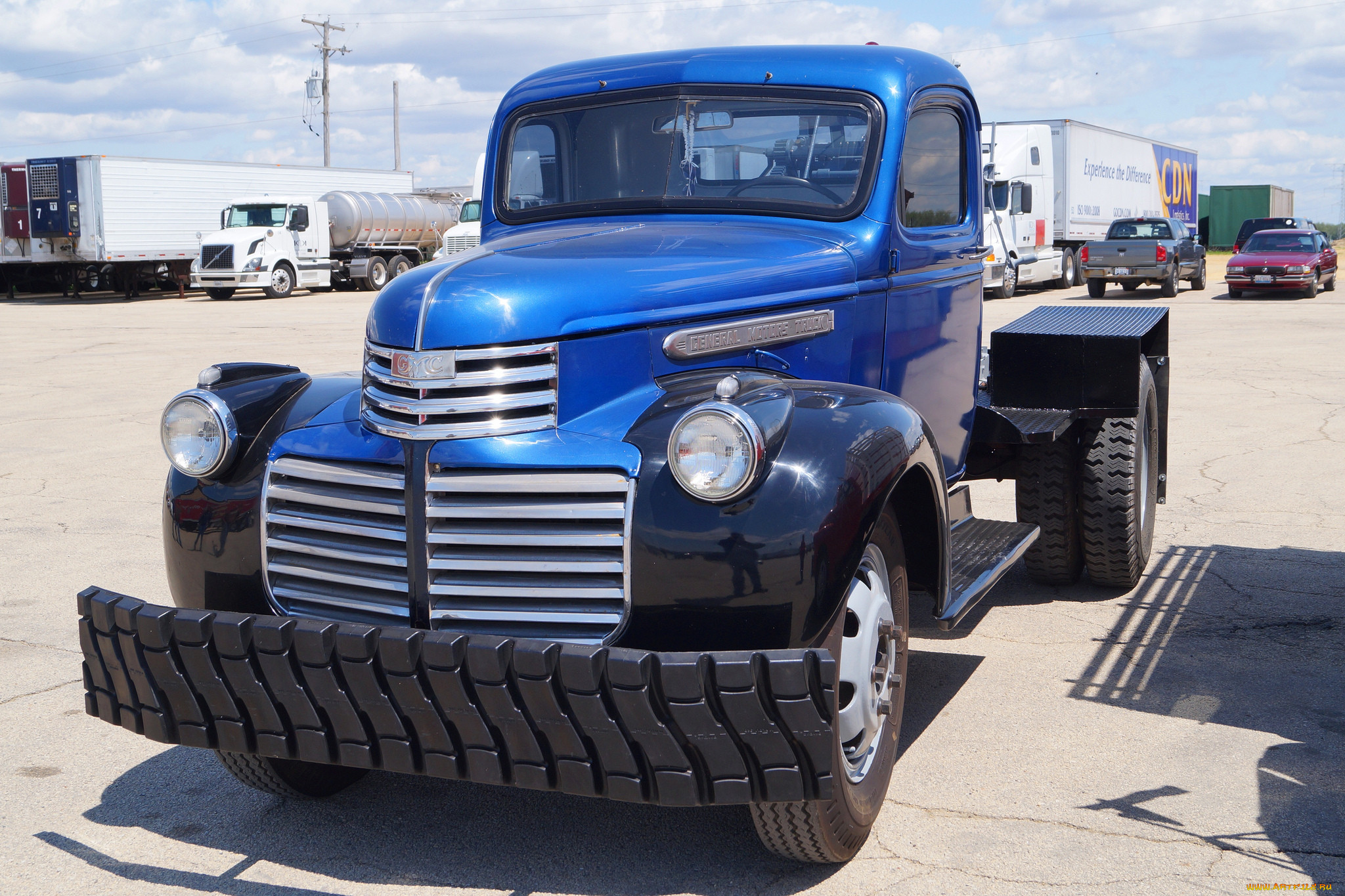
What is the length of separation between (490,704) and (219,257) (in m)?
28.8

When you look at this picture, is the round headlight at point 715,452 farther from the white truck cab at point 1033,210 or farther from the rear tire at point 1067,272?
the rear tire at point 1067,272

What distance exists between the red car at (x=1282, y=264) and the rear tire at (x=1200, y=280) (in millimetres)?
1265

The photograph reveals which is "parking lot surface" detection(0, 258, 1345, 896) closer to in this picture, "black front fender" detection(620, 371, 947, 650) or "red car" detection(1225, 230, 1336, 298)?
"black front fender" detection(620, 371, 947, 650)

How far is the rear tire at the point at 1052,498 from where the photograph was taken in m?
5.52

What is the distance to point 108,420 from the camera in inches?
440

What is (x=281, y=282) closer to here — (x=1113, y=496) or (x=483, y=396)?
(x=1113, y=496)

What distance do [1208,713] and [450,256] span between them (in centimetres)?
291

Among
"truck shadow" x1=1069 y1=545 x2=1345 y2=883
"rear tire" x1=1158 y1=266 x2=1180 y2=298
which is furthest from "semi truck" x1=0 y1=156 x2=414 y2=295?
"truck shadow" x1=1069 y1=545 x2=1345 y2=883

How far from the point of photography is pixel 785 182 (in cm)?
415

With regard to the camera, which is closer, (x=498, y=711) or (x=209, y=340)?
(x=498, y=711)

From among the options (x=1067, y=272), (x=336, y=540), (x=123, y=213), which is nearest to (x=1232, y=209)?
(x=1067, y=272)

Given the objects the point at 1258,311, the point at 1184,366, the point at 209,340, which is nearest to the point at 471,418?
the point at 1184,366

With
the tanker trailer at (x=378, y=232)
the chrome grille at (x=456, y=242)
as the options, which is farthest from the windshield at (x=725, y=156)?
the tanker trailer at (x=378, y=232)

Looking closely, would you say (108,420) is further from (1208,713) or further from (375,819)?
(1208,713)
